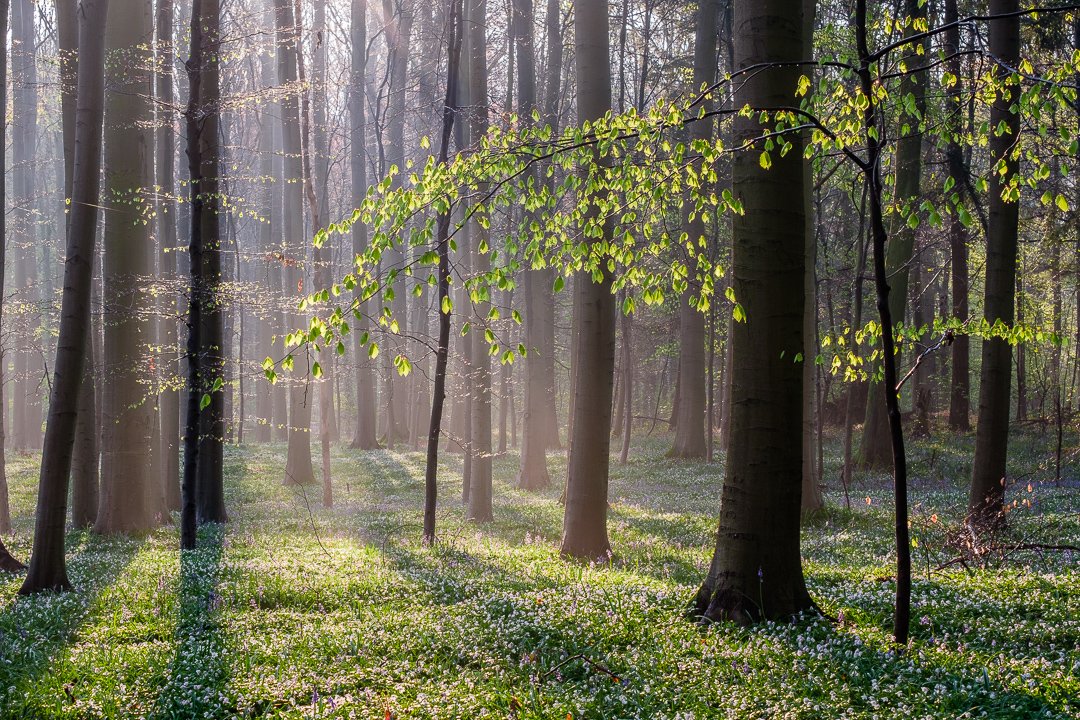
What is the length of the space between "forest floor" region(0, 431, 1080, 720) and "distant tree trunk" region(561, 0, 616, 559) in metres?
0.72

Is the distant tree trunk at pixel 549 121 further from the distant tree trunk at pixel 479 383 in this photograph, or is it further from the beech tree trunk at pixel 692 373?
→ the distant tree trunk at pixel 479 383

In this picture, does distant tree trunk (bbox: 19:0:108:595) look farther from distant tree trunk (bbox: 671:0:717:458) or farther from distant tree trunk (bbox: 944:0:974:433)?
distant tree trunk (bbox: 671:0:717:458)

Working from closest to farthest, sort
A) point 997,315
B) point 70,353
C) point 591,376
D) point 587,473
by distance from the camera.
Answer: point 70,353, point 997,315, point 591,376, point 587,473

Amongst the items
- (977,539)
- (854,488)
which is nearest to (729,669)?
(977,539)

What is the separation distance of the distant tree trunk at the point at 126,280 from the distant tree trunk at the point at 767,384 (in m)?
10.8

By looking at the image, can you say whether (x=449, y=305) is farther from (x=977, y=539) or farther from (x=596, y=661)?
(x=977, y=539)

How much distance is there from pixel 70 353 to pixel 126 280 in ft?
14.8

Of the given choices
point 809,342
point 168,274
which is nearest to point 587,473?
point 809,342

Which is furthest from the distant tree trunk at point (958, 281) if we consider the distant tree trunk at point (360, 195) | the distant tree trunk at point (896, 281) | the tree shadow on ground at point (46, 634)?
the distant tree trunk at point (360, 195)

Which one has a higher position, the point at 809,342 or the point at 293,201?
the point at 293,201

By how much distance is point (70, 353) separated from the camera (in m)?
9.52

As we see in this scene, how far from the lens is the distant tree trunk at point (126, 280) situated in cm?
1364

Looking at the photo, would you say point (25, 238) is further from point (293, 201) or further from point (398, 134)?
point (293, 201)

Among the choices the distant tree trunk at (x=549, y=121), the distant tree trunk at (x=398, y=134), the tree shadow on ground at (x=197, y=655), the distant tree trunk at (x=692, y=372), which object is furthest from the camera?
the distant tree trunk at (x=398, y=134)
